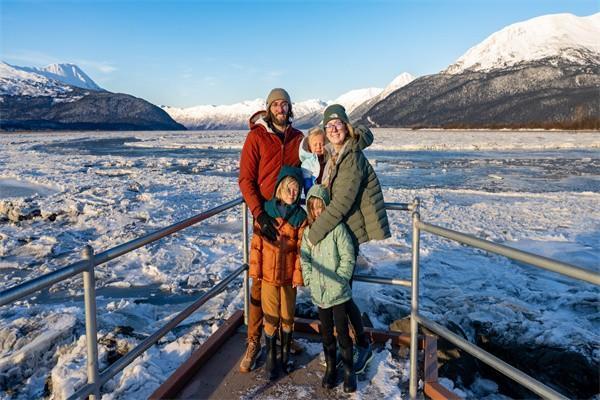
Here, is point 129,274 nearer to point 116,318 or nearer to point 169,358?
point 116,318

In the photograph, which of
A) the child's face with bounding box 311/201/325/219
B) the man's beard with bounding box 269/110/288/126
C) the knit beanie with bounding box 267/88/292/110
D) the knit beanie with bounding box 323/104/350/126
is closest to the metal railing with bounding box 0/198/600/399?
the child's face with bounding box 311/201/325/219

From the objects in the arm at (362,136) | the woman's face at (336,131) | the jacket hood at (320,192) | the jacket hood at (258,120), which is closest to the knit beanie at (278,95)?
the jacket hood at (258,120)

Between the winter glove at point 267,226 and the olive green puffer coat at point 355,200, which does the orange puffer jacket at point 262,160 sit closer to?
the winter glove at point 267,226

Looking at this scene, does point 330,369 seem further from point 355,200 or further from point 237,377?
point 355,200

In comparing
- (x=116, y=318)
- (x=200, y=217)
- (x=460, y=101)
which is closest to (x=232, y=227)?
(x=116, y=318)

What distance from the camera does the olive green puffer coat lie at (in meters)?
2.81

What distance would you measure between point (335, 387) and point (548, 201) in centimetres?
1001

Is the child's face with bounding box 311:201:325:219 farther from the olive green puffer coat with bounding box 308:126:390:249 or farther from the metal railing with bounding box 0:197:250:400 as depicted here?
the metal railing with bounding box 0:197:250:400

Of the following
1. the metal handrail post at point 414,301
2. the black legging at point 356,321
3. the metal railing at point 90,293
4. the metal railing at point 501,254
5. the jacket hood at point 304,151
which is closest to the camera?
the metal railing at point 501,254

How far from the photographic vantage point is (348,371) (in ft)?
9.68

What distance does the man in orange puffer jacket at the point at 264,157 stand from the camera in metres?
3.17

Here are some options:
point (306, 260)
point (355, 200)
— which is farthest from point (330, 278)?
point (355, 200)

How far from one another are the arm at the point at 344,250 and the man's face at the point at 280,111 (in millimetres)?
898

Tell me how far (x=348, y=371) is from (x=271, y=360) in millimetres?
535
